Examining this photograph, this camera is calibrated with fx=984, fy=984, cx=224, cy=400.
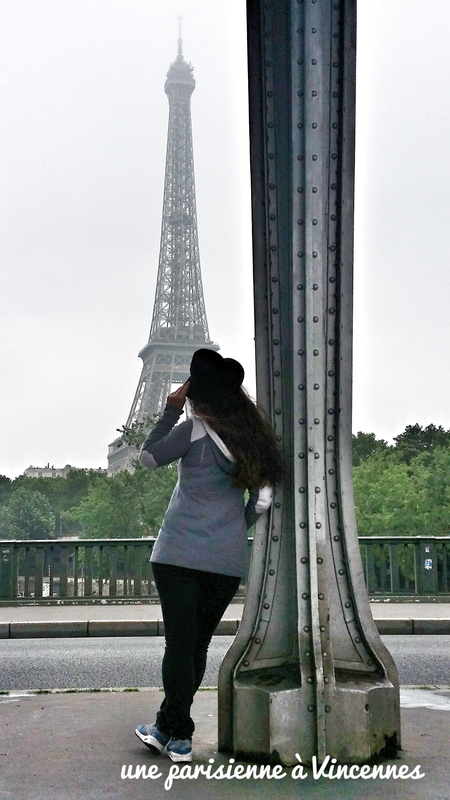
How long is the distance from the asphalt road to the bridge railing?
2.27 metres

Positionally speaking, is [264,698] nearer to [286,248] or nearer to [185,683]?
[185,683]

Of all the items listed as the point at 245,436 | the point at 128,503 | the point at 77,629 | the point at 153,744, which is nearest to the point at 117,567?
the point at 77,629

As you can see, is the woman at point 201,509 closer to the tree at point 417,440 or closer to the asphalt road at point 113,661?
the asphalt road at point 113,661

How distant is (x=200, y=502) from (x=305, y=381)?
26.1 inches

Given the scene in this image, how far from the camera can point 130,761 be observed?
3.75 m

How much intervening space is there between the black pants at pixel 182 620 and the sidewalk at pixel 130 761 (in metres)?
0.20

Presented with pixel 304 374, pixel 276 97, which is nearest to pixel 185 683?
Answer: pixel 304 374

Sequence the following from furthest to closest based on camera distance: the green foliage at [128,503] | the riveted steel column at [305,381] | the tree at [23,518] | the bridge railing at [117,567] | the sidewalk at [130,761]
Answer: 1. the tree at [23,518]
2. the green foliage at [128,503]
3. the bridge railing at [117,567]
4. the riveted steel column at [305,381]
5. the sidewalk at [130,761]

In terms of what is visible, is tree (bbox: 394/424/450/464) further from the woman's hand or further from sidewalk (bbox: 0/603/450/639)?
the woman's hand

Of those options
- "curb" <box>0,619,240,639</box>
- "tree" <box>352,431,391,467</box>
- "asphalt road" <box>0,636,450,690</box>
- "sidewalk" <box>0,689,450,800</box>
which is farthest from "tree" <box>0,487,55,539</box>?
"sidewalk" <box>0,689,450,800</box>

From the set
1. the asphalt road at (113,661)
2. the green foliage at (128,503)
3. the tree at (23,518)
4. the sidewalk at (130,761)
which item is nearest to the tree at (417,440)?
the green foliage at (128,503)

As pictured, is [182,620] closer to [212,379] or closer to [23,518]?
[212,379]

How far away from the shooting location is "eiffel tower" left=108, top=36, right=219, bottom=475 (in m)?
67.1

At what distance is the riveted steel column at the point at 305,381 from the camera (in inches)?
150
